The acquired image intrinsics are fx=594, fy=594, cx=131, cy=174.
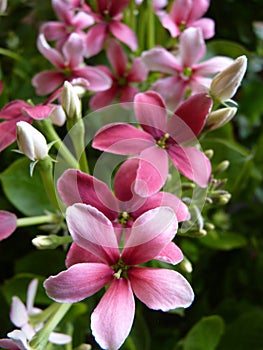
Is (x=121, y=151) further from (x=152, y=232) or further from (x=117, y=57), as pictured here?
(x=117, y=57)

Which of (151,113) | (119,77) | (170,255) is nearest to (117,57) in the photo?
(119,77)

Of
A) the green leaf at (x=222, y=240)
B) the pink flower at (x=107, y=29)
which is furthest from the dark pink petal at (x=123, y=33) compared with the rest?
the green leaf at (x=222, y=240)

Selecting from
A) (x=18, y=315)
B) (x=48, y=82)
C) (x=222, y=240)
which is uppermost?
(x=48, y=82)

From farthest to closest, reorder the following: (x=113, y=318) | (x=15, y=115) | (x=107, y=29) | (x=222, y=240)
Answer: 1. (x=222, y=240)
2. (x=107, y=29)
3. (x=15, y=115)
4. (x=113, y=318)

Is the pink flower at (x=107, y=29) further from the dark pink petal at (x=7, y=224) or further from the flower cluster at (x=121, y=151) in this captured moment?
the dark pink petal at (x=7, y=224)

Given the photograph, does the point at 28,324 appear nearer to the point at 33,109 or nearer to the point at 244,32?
the point at 33,109

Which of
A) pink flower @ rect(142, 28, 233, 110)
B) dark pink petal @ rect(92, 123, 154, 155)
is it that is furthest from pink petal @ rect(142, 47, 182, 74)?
dark pink petal @ rect(92, 123, 154, 155)
